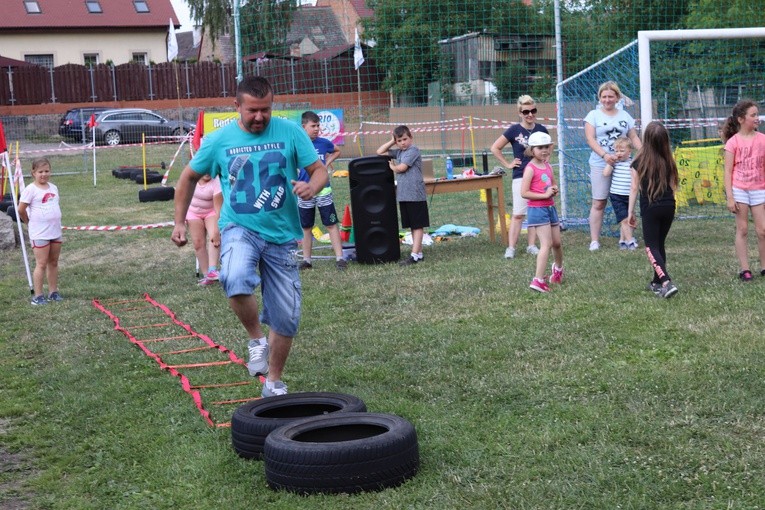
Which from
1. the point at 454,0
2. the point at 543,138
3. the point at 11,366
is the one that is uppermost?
the point at 454,0

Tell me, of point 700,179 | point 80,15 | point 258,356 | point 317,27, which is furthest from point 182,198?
point 80,15

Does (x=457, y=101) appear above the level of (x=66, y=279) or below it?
above

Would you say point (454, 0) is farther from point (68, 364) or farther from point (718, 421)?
point (718, 421)

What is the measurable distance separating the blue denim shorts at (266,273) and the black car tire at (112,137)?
3132cm

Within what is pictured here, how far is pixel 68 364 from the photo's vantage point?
768 centimetres

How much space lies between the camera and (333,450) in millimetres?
4520

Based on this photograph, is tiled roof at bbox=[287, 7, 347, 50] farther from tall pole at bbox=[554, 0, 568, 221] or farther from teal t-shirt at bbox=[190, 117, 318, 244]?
teal t-shirt at bbox=[190, 117, 318, 244]

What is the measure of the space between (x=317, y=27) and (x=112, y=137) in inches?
401

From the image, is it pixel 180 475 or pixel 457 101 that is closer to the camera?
pixel 180 475

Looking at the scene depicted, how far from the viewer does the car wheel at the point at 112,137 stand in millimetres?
35875

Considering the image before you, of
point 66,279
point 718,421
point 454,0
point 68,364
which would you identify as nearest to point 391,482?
point 718,421

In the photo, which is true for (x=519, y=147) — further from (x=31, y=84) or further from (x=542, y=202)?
(x=31, y=84)

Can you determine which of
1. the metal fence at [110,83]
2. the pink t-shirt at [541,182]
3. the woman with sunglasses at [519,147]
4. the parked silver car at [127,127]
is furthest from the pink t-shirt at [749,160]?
the metal fence at [110,83]

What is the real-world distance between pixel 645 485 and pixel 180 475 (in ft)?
7.31
